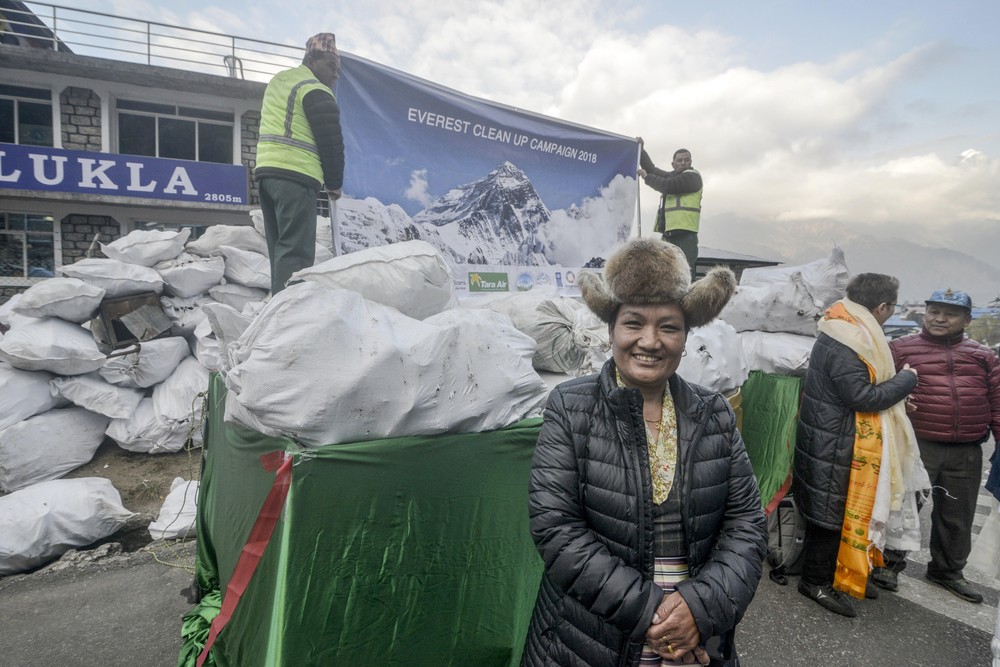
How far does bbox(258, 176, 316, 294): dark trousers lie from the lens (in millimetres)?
2844

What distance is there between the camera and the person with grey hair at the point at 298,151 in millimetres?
2787

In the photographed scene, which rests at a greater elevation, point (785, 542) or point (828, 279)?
point (828, 279)

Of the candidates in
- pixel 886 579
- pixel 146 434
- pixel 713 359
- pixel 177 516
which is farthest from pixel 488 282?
pixel 886 579

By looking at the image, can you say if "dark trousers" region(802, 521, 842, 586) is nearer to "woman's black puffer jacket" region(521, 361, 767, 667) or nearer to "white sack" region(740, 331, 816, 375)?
"white sack" region(740, 331, 816, 375)

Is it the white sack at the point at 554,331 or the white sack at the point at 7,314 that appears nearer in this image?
the white sack at the point at 554,331

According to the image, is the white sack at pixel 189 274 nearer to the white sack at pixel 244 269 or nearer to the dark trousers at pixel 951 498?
the white sack at pixel 244 269

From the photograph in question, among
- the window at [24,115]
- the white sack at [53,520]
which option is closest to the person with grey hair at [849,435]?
the white sack at [53,520]

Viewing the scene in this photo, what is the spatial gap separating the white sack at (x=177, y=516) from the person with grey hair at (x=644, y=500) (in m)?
2.64

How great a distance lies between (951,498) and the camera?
2979mm

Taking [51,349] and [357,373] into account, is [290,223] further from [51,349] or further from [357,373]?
[51,349]

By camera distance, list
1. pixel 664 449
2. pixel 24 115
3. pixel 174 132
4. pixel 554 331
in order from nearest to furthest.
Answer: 1. pixel 664 449
2. pixel 554 331
3. pixel 24 115
4. pixel 174 132

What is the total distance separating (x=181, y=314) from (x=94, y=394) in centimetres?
99

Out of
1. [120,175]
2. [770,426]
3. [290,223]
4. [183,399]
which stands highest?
[120,175]

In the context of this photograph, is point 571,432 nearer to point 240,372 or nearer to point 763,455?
point 240,372
